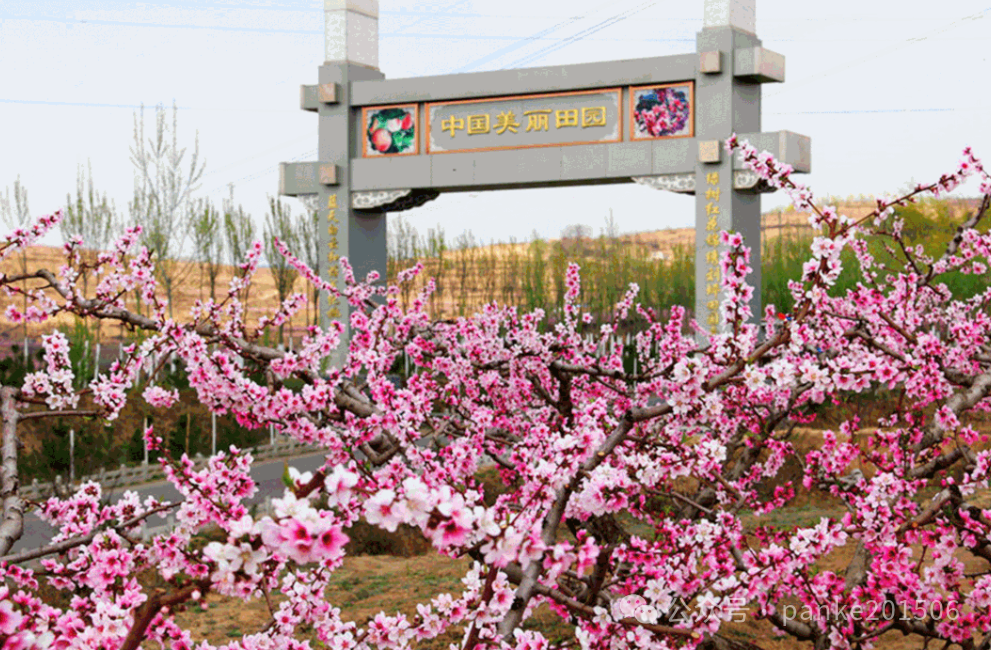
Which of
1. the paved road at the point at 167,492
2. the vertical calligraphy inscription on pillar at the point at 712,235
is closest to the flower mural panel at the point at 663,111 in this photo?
the vertical calligraphy inscription on pillar at the point at 712,235

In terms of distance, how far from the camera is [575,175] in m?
16.0

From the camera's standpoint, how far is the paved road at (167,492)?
8.39 meters

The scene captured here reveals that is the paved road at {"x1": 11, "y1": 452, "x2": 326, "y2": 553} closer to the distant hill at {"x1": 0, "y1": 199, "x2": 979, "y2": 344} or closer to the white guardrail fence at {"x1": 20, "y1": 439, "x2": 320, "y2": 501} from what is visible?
the white guardrail fence at {"x1": 20, "y1": 439, "x2": 320, "y2": 501}

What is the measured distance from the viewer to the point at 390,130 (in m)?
17.9

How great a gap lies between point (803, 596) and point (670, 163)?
1208 centimetres

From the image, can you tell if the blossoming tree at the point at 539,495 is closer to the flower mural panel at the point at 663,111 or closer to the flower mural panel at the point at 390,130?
the flower mural panel at the point at 663,111

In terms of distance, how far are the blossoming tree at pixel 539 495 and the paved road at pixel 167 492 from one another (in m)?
2.68

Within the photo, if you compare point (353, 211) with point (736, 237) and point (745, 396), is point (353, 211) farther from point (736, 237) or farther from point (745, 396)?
point (736, 237)

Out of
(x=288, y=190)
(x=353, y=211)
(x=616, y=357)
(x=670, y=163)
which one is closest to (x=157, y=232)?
(x=288, y=190)

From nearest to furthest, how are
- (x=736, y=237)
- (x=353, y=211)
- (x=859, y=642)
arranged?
(x=736, y=237)
(x=859, y=642)
(x=353, y=211)

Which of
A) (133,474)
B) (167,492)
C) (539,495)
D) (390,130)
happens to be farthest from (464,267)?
(539,495)

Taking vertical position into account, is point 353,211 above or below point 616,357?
above

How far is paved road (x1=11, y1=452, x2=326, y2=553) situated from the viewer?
330 inches

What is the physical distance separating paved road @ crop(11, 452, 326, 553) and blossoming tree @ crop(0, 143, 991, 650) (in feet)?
8.78
